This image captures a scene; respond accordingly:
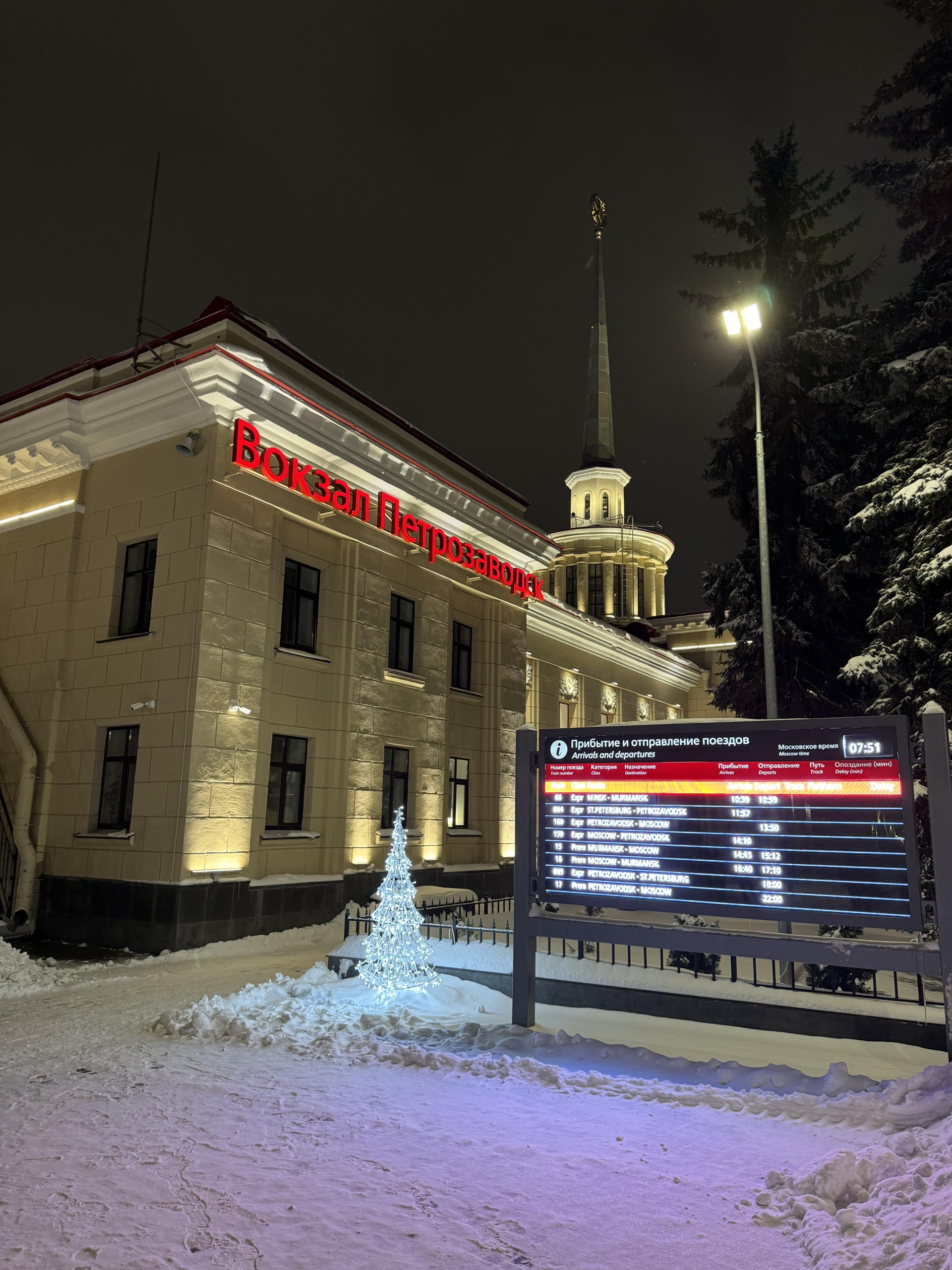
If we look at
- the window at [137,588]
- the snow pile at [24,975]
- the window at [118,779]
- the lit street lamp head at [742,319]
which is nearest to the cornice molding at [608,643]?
the lit street lamp head at [742,319]

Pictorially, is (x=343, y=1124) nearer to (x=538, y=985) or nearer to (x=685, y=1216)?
(x=685, y=1216)

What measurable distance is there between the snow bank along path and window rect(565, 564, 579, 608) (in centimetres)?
4839

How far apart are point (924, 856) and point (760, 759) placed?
412 inches

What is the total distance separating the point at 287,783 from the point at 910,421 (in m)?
15.2

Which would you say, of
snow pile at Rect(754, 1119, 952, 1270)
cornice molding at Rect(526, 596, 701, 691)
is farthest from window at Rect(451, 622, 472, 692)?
snow pile at Rect(754, 1119, 952, 1270)

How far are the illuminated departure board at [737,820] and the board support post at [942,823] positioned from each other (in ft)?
0.61

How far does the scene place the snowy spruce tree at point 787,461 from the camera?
20922 mm

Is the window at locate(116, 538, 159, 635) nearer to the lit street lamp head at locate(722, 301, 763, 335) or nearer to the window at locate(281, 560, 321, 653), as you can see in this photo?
the window at locate(281, 560, 321, 653)

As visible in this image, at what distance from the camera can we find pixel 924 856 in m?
15.8

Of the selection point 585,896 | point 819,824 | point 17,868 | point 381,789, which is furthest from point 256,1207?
point 381,789

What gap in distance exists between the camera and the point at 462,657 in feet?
75.8

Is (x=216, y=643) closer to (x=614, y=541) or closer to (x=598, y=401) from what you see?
(x=614, y=541)

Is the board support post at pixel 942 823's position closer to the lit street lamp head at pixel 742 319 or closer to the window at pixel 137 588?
the lit street lamp head at pixel 742 319

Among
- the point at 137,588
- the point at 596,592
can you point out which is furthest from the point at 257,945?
the point at 596,592
